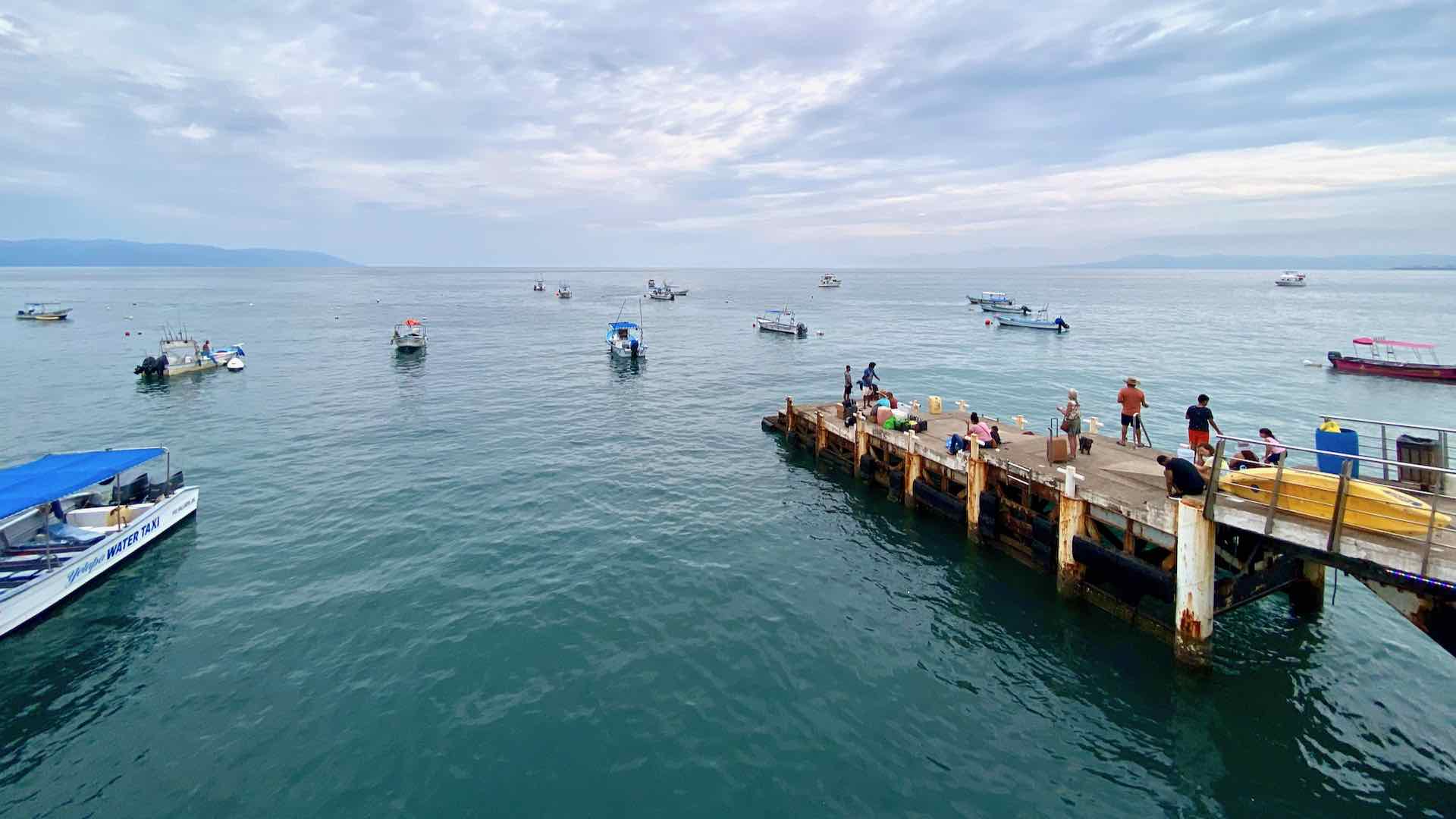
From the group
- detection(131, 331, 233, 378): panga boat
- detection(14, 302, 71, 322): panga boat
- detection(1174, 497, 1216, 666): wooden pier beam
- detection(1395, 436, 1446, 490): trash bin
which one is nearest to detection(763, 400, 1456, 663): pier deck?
detection(1174, 497, 1216, 666): wooden pier beam

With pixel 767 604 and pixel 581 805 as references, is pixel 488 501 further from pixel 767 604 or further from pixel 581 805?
pixel 581 805

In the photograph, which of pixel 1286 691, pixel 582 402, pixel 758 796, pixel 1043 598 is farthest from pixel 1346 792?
pixel 582 402

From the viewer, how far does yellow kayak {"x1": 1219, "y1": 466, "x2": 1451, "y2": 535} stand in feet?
39.9

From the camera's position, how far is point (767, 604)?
18453mm

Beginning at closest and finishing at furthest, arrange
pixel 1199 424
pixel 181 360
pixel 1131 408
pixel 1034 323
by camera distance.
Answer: pixel 1199 424, pixel 1131 408, pixel 181 360, pixel 1034 323

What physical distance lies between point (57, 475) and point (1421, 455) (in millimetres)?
37941

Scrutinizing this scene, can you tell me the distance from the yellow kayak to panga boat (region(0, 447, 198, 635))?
99.5ft

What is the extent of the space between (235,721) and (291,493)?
52.0 ft

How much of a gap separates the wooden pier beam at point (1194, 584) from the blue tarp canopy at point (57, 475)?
29372mm

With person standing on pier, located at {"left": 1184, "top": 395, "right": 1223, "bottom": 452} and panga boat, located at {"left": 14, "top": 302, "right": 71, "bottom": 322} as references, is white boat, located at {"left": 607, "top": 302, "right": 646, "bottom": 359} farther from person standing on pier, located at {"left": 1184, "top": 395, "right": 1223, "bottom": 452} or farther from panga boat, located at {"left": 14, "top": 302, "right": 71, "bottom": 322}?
panga boat, located at {"left": 14, "top": 302, "right": 71, "bottom": 322}

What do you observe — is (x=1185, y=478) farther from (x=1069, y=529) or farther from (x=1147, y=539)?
(x=1069, y=529)

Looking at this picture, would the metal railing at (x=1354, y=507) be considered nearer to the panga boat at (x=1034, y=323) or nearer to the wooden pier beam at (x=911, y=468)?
the wooden pier beam at (x=911, y=468)

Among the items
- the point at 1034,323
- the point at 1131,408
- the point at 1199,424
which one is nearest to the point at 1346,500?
the point at 1199,424

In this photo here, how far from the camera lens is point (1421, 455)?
14578mm
